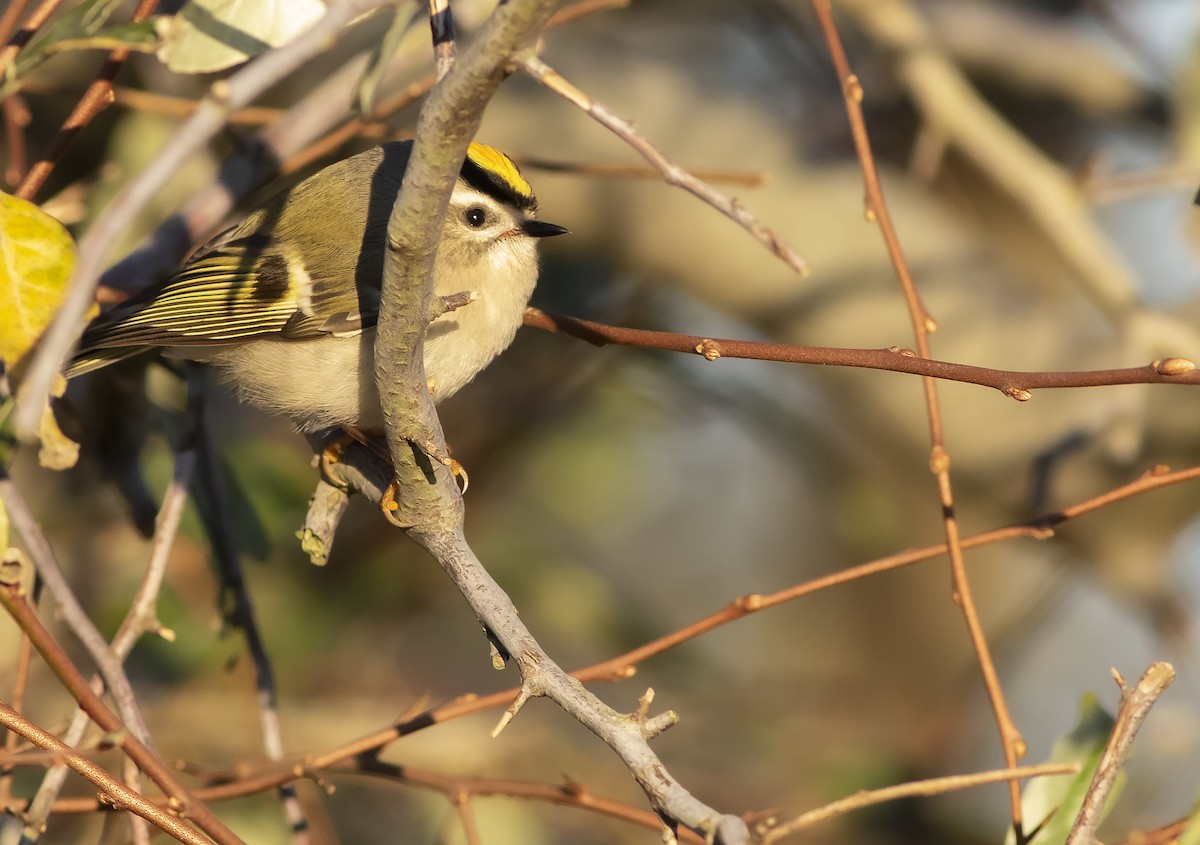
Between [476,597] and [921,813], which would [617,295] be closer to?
[921,813]

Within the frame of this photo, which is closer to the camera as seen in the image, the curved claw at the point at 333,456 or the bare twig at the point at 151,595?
the bare twig at the point at 151,595

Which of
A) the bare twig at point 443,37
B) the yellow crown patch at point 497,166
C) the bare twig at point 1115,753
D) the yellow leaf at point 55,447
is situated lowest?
the bare twig at point 1115,753

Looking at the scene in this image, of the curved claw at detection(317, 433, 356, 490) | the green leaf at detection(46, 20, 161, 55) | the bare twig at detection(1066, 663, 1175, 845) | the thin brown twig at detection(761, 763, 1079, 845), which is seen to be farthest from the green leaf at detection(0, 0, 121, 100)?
the bare twig at detection(1066, 663, 1175, 845)

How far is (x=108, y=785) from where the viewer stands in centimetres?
115

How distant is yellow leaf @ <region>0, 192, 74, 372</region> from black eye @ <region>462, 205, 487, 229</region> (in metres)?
0.78

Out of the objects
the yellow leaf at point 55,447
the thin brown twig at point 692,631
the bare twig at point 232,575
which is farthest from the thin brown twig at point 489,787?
the yellow leaf at point 55,447

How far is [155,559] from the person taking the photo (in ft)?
5.65

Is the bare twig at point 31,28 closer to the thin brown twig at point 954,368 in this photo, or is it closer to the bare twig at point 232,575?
the bare twig at point 232,575

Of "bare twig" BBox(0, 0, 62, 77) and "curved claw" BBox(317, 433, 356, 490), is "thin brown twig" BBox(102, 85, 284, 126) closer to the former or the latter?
"bare twig" BBox(0, 0, 62, 77)

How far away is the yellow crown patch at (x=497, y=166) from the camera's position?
2.01 m

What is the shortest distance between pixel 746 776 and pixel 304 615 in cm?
160

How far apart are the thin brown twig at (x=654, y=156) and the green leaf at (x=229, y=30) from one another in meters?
0.34

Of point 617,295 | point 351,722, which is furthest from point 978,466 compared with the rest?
point 351,722

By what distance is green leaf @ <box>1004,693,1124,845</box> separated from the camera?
1.43 m
